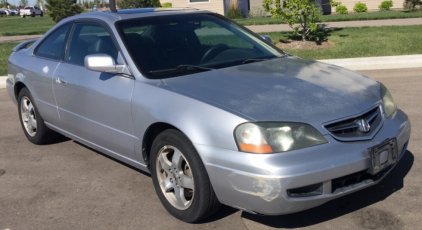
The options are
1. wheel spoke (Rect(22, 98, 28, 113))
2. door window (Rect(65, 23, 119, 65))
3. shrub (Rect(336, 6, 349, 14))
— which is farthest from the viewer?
shrub (Rect(336, 6, 349, 14))

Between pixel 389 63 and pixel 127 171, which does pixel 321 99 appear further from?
pixel 389 63

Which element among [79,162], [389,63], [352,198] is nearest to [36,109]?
[79,162]

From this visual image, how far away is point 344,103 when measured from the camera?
12.4ft

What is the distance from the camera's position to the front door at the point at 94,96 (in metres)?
4.40

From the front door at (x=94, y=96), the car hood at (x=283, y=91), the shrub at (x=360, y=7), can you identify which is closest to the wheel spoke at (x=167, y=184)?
the front door at (x=94, y=96)

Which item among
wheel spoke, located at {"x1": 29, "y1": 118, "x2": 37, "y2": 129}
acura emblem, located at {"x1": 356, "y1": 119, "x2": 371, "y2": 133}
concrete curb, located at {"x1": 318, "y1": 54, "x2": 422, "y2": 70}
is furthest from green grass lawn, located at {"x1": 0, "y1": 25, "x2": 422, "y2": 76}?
acura emblem, located at {"x1": 356, "y1": 119, "x2": 371, "y2": 133}

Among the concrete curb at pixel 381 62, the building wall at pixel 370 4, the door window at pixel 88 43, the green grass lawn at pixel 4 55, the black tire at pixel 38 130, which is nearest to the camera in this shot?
the door window at pixel 88 43

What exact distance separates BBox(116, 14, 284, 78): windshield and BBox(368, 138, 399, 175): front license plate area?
1549mm

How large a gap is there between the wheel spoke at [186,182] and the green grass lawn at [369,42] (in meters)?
8.94

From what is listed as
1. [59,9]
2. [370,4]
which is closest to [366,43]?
[370,4]

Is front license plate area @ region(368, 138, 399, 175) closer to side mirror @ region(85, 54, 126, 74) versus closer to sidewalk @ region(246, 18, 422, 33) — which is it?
side mirror @ region(85, 54, 126, 74)

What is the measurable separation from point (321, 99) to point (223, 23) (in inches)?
79.5

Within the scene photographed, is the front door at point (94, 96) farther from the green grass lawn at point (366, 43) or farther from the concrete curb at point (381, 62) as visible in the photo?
the concrete curb at point (381, 62)

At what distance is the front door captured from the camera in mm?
4398
